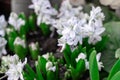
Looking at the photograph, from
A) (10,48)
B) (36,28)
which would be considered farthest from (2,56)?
(36,28)

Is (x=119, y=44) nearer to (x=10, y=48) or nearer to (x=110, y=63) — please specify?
(x=110, y=63)

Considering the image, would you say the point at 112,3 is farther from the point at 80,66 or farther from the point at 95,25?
the point at 80,66

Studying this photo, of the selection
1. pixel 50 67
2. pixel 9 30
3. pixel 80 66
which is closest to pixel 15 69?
pixel 50 67

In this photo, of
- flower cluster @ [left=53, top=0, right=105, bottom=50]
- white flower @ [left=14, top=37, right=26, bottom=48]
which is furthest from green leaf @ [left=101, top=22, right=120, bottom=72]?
white flower @ [left=14, top=37, right=26, bottom=48]

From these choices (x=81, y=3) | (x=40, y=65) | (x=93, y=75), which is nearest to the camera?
(x=93, y=75)

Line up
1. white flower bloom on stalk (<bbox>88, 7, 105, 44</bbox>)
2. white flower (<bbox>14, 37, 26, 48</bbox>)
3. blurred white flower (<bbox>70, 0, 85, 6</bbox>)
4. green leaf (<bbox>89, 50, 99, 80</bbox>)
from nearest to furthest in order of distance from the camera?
green leaf (<bbox>89, 50, 99, 80</bbox>) → white flower bloom on stalk (<bbox>88, 7, 105, 44</bbox>) → white flower (<bbox>14, 37, 26, 48</bbox>) → blurred white flower (<bbox>70, 0, 85, 6</bbox>)

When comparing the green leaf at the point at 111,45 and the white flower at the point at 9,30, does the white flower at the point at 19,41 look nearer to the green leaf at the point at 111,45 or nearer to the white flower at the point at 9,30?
the white flower at the point at 9,30

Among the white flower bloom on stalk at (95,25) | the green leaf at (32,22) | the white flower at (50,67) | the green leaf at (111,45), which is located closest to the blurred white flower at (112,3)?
the green leaf at (111,45)

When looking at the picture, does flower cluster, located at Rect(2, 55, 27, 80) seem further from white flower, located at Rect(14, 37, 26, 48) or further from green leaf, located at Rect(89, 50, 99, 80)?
green leaf, located at Rect(89, 50, 99, 80)
